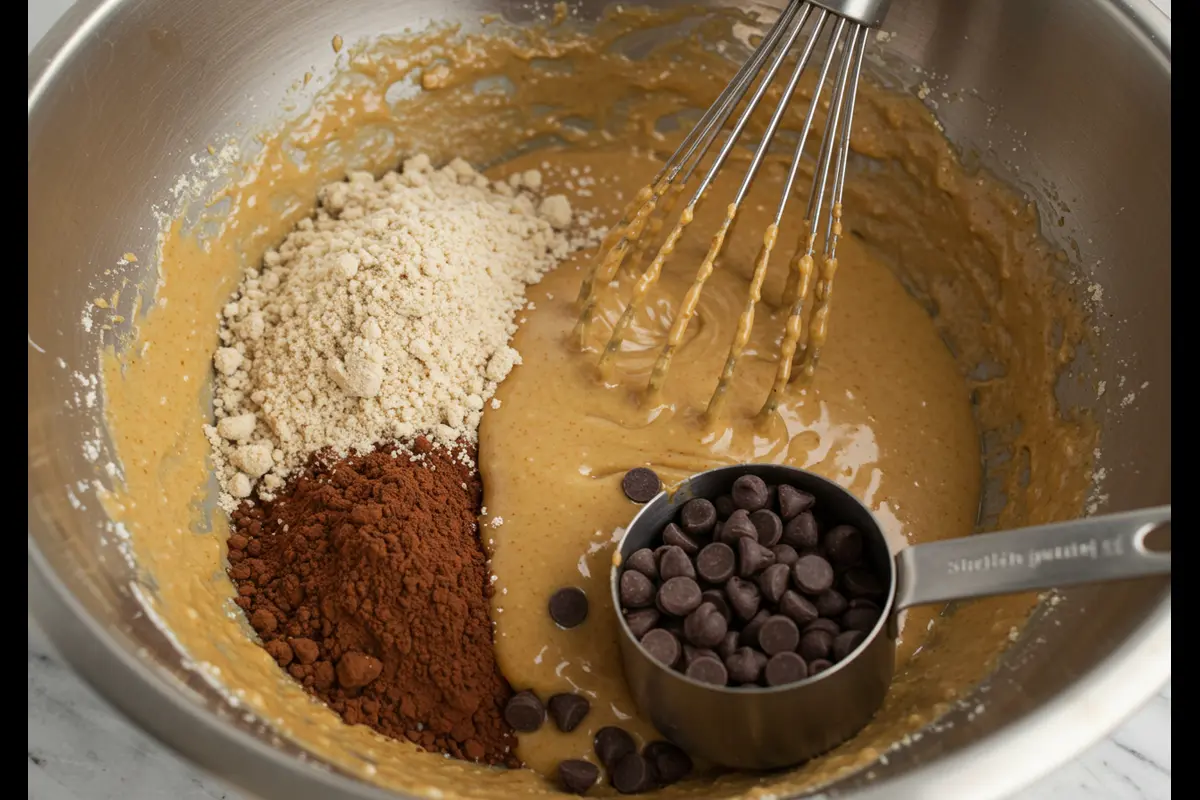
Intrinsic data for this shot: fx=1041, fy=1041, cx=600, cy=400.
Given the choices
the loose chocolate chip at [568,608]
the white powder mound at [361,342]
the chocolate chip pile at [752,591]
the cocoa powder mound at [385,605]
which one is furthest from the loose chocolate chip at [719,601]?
the white powder mound at [361,342]

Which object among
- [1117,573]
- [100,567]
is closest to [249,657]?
[100,567]

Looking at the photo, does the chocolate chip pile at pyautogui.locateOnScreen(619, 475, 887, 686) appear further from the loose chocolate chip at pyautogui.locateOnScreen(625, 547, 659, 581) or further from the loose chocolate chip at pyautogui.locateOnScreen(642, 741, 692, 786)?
the loose chocolate chip at pyautogui.locateOnScreen(642, 741, 692, 786)

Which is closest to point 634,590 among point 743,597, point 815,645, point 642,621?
point 642,621

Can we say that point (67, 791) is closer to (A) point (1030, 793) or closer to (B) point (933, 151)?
(A) point (1030, 793)

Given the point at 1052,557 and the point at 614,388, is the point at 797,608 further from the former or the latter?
the point at 614,388

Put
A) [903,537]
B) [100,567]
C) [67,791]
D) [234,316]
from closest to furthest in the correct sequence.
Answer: [100,567] → [67,791] → [903,537] → [234,316]

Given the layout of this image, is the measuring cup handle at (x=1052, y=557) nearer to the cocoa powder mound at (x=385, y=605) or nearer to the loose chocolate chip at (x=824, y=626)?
the loose chocolate chip at (x=824, y=626)

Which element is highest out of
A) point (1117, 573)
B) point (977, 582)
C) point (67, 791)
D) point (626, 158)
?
point (1117, 573)
